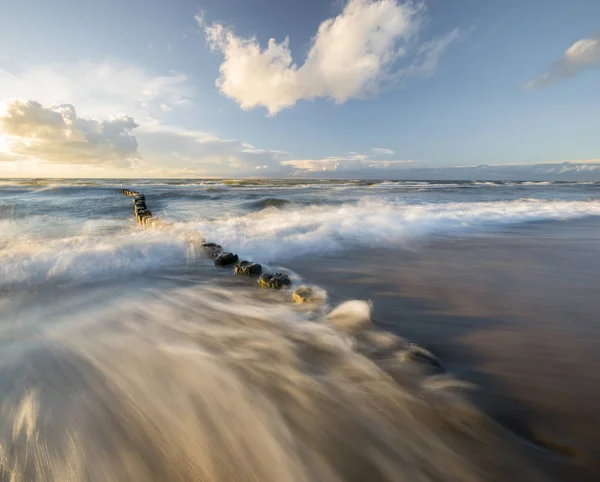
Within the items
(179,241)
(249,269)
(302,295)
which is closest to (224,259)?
(249,269)

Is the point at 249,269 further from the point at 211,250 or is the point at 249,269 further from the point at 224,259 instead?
the point at 211,250

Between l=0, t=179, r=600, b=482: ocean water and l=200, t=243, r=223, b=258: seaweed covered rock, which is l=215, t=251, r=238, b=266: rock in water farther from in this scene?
l=0, t=179, r=600, b=482: ocean water

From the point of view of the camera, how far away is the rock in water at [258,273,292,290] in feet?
13.3

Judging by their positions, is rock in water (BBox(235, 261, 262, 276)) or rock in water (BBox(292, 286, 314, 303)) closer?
rock in water (BBox(292, 286, 314, 303))

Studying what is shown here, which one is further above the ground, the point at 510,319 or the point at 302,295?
the point at 302,295

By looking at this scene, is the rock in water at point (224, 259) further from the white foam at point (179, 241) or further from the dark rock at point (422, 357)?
the dark rock at point (422, 357)

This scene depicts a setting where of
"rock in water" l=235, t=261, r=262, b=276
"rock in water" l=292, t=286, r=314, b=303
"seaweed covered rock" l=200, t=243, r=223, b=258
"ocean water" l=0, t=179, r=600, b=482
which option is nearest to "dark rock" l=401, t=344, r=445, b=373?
"ocean water" l=0, t=179, r=600, b=482

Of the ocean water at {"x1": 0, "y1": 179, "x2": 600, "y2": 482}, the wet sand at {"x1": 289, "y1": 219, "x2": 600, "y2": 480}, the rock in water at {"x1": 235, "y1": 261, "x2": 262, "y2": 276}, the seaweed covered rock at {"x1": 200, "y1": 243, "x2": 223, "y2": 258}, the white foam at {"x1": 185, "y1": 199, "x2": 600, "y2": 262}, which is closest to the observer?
the ocean water at {"x1": 0, "y1": 179, "x2": 600, "y2": 482}

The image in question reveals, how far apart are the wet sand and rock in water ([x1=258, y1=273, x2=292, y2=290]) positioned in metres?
0.64

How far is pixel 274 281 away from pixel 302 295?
0.64 meters

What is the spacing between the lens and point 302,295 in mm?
3594

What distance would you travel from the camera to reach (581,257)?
5.50 m

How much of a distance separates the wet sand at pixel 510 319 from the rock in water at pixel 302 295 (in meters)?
0.37

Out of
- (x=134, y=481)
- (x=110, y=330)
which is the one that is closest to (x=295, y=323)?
(x=134, y=481)
